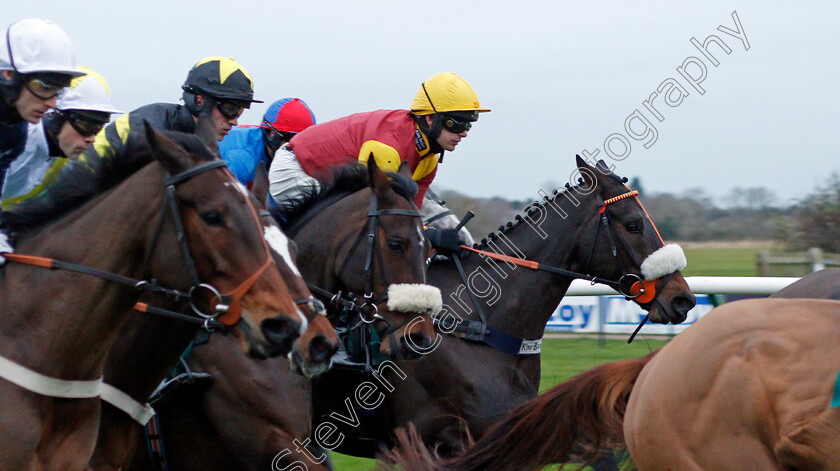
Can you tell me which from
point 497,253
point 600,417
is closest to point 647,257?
point 497,253

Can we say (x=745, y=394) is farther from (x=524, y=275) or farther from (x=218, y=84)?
(x=218, y=84)

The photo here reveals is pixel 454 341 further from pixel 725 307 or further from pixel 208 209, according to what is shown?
pixel 208 209

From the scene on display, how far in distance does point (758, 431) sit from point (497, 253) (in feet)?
7.09

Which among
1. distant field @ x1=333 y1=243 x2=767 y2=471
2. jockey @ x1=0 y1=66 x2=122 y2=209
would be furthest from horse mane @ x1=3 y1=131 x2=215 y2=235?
distant field @ x1=333 y1=243 x2=767 y2=471

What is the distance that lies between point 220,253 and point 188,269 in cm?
12

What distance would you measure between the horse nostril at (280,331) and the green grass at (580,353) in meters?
4.57

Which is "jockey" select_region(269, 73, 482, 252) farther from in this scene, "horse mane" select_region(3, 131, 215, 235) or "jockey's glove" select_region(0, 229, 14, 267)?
"jockey's glove" select_region(0, 229, 14, 267)

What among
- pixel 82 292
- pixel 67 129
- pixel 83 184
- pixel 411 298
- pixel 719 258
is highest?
pixel 83 184

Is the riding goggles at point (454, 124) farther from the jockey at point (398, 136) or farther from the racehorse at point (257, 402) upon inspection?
the racehorse at point (257, 402)

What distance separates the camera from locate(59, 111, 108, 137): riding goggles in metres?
3.51

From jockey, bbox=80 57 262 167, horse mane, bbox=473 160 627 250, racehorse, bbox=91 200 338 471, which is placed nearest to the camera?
racehorse, bbox=91 200 338 471

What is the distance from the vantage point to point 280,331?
2496 millimetres

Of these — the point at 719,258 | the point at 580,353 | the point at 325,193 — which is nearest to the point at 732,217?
the point at 719,258

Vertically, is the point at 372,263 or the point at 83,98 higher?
the point at 83,98
